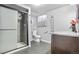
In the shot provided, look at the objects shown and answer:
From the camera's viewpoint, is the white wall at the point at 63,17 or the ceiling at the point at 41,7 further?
the white wall at the point at 63,17

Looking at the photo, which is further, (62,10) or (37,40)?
(37,40)

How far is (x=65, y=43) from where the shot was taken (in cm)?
123

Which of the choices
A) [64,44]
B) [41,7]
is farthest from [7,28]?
[64,44]

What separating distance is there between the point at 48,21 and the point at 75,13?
83 cm

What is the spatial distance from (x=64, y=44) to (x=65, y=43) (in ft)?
0.09

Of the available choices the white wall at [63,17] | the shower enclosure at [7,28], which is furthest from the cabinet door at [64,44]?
the shower enclosure at [7,28]

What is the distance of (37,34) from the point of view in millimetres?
2852

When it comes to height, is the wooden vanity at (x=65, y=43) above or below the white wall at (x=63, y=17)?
below

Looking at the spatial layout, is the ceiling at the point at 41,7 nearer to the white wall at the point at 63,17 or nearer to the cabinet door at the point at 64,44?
the white wall at the point at 63,17

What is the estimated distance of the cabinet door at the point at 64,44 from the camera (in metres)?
1.13

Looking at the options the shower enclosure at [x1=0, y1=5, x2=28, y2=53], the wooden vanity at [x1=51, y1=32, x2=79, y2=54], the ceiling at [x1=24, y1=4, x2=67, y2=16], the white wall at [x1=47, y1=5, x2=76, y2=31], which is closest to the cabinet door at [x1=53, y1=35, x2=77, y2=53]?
the wooden vanity at [x1=51, y1=32, x2=79, y2=54]

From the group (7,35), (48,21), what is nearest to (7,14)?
(7,35)

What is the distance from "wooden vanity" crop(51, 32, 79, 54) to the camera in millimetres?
1108
